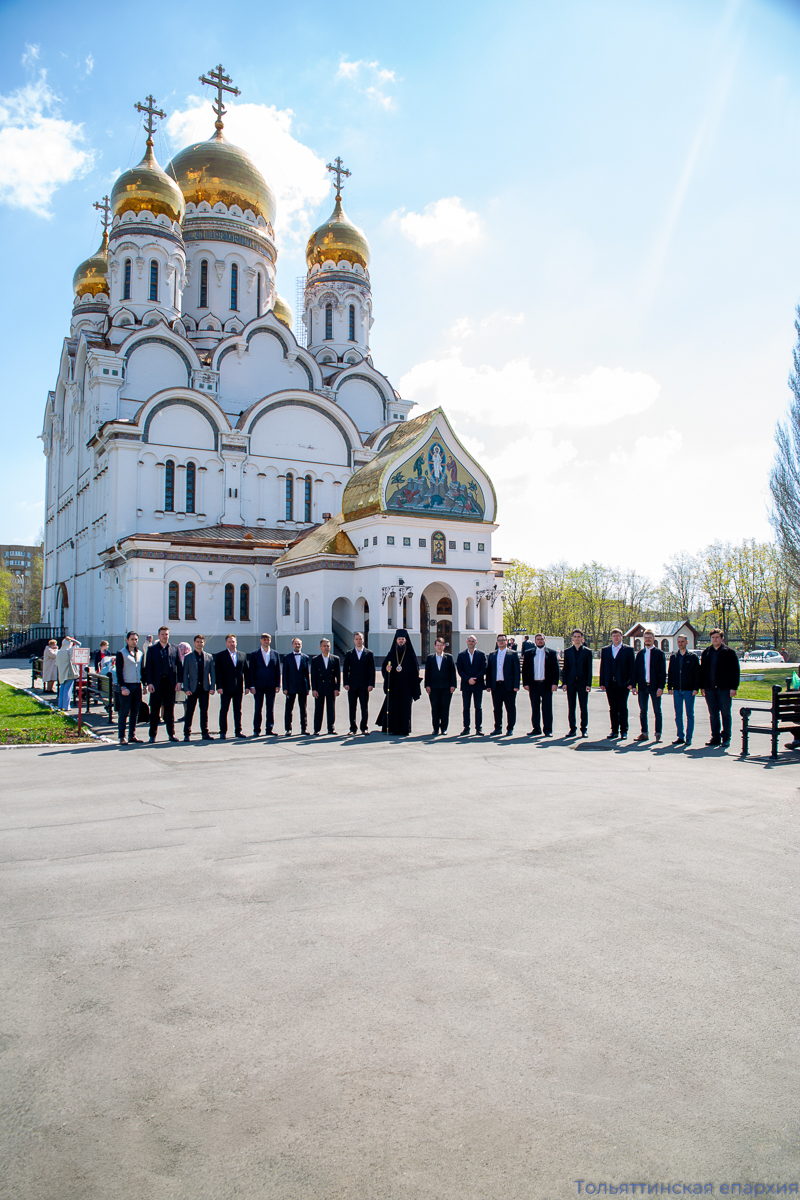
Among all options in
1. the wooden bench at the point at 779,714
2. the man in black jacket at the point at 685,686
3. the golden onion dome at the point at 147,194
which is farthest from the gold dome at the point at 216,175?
the wooden bench at the point at 779,714

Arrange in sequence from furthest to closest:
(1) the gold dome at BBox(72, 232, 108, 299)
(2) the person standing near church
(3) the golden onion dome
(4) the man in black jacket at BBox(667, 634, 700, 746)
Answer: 1. (1) the gold dome at BBox(72, 232, 108, 299)
2. (3) the golden onion dome
3. (4) the man in black jacket at BBox(667, 634, 700, 746)
4. (2) the person standing near church

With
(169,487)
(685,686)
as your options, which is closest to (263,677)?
(685,686)

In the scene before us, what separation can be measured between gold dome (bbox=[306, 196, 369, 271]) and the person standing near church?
3204 centimetres

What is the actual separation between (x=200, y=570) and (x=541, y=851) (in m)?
25.6

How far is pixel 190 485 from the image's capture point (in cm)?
3150

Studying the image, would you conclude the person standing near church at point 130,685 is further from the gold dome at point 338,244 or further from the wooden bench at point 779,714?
the gold dome at point 338,244

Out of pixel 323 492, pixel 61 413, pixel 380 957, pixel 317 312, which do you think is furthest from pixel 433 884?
pixel 61 413

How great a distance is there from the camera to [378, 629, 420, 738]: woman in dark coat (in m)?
11.2

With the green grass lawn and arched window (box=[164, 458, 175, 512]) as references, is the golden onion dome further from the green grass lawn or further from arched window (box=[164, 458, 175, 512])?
the green grass lawn

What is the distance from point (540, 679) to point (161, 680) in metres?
5.55

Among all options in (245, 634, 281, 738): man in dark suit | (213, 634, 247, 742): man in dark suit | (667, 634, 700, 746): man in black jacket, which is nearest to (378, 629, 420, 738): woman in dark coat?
(245, 634, 281, 738): man in dark suit

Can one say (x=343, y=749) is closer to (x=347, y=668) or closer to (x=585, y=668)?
(x=347, y=668)

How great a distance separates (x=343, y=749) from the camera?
32.1 feet

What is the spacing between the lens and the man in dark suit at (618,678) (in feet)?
36.1
